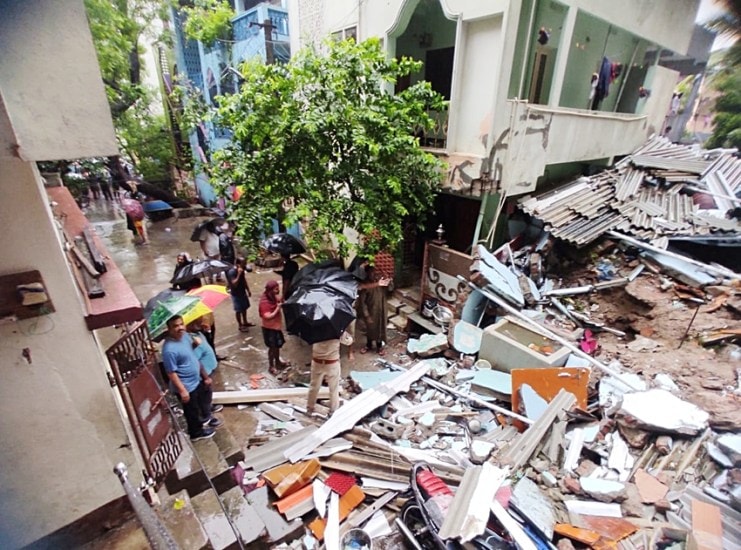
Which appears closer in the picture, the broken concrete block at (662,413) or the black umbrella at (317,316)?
the broken concrete block at (662,413)

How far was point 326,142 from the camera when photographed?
6508mm

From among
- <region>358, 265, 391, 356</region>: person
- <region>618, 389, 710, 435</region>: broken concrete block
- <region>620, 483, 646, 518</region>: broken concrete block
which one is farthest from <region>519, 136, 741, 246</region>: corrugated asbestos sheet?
<region>620, 483, 646, 518</region>: broken concrete block

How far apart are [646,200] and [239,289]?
9.94 metres

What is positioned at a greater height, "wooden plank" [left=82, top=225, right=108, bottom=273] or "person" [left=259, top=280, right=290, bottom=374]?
"wooden plank" [left=82, top=225, right=108, bottom=273]

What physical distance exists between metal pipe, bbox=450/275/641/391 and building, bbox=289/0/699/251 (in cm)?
165

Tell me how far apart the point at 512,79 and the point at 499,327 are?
16.9ft

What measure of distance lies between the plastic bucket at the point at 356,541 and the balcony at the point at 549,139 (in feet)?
21.9

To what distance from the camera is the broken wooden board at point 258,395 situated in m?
5.94

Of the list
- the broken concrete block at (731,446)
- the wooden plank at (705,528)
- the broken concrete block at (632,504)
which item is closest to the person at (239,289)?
the broken concrete block at (632,504)

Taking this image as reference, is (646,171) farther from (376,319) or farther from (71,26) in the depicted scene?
(71,26)

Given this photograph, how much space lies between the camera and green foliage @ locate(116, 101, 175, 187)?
55.0 ft

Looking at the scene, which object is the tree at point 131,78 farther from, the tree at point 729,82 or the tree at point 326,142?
Result: the tree at point 729,82

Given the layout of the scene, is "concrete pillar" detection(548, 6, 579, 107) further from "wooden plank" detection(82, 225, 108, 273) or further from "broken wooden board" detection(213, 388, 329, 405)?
"wooden plank" detection(82, 225, 108, 273)

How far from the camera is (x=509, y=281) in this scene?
24.9 ft
